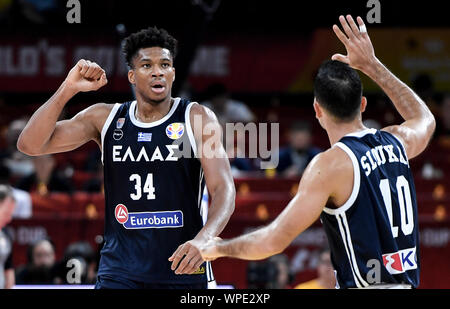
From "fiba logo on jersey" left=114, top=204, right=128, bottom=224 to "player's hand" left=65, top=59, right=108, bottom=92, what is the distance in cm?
78

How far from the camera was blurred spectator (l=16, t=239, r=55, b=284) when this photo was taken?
863 centimetres

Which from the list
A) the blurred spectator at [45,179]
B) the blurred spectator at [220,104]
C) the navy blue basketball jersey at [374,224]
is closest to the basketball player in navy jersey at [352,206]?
the navy blue basketball jersey at [374,224]

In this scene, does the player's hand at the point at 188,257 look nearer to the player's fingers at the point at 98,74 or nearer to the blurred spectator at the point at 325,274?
the player's fingers at the point at 98,74

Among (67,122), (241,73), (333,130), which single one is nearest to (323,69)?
(333,130)

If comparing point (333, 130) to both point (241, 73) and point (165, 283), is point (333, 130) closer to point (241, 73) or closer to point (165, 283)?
point (165, 283)

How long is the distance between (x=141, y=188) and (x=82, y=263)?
2711 millimetres

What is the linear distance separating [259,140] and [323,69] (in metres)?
7.26

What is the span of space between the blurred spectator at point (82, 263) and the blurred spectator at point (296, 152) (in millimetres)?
3381

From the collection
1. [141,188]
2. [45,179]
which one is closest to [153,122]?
[141,188]

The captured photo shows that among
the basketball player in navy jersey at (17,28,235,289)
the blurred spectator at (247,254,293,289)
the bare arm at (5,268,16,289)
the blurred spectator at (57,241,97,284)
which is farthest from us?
the blurred spectator at (247,254,293,289)

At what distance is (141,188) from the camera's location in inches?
227

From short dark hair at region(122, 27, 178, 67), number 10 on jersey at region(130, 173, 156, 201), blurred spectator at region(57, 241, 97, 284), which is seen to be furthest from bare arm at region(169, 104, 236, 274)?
blurred spectator at region(57, 241, 97, 284)

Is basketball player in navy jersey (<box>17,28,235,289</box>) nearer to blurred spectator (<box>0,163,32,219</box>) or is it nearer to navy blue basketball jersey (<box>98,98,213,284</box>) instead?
navy blue basketball jersey (<box>98,98,213,284</box>)

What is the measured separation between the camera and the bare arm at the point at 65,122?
5723mm
